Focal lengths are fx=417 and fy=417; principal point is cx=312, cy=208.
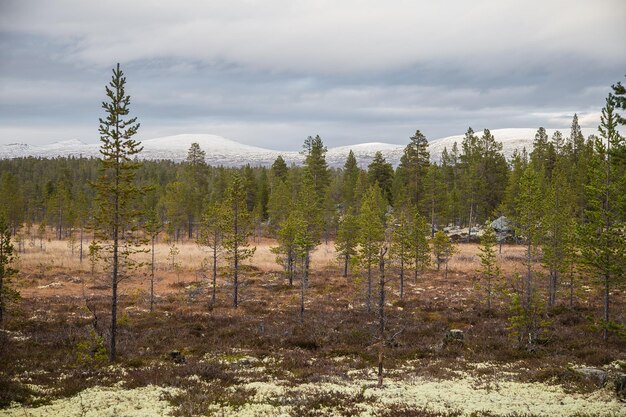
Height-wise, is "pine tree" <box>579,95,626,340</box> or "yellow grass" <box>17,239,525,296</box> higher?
"pine tree" <box>579,95,626,340</box>

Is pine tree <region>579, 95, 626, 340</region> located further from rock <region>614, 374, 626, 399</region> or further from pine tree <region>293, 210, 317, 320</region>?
pine tree <region>293, 210, 317, 320</region>

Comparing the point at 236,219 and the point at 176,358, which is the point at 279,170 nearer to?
the point at 236,219

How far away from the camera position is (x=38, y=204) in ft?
354

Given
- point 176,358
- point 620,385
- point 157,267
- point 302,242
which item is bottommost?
point 157,267

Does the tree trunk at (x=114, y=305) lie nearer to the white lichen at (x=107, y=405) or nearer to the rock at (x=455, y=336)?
the white lichen at (x=107, y=405)

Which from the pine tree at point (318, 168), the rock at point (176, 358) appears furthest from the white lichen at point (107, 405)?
the pine tree at point (318, 168)

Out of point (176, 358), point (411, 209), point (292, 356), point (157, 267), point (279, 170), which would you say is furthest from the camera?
point (279, 170)

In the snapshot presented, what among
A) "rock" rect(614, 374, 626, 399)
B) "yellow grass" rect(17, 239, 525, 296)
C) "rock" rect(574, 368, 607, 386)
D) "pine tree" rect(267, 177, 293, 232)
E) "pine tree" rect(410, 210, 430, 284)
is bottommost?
"yellow grass" rect(17, 239, 525, 296)

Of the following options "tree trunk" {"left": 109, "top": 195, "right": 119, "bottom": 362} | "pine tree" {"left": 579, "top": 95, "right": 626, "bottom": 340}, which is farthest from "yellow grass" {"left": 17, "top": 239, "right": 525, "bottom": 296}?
"tree trunk" {"left": 109, "top": 195, "right": 119, "bottom": 362}

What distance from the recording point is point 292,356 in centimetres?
2309

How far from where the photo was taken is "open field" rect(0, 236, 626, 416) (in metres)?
14.1

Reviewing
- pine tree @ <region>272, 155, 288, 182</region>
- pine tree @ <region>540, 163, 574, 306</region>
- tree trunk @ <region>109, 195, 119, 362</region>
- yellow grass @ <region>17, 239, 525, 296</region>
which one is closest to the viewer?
tree trunk @ <region>109, 195, 119, 362</region>

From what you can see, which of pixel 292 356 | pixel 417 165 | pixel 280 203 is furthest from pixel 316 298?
pixel 417 165

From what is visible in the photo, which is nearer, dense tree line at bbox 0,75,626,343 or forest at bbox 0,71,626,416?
forest at bbox 0,71,626,416
